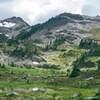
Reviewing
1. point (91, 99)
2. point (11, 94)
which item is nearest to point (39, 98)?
point (11, 94)

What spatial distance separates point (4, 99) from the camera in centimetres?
15138

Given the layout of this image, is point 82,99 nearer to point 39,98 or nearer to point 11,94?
point 39,98

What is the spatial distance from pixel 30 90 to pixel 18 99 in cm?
4059

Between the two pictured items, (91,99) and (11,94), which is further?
(11,94)

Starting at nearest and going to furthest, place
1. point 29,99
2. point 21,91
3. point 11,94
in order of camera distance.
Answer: point 29,99, point 11,94, point 21,91

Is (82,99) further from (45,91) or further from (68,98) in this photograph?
(45,91)

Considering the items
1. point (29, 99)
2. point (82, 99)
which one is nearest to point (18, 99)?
point (29, 99)

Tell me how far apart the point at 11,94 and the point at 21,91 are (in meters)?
16.1

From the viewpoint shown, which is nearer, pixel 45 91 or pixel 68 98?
pixel 68 98

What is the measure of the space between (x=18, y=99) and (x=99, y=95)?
111 ft

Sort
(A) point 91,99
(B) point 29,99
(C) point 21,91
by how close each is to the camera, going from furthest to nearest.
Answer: (C) point 21,91
(B) point 29,99
(A) point 91,99

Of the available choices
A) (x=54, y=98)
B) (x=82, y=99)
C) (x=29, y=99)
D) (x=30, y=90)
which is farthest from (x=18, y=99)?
(x=30, y=90)

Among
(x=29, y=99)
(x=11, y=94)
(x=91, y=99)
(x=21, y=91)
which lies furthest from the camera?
(x=21, y=91)

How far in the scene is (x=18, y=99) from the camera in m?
152
